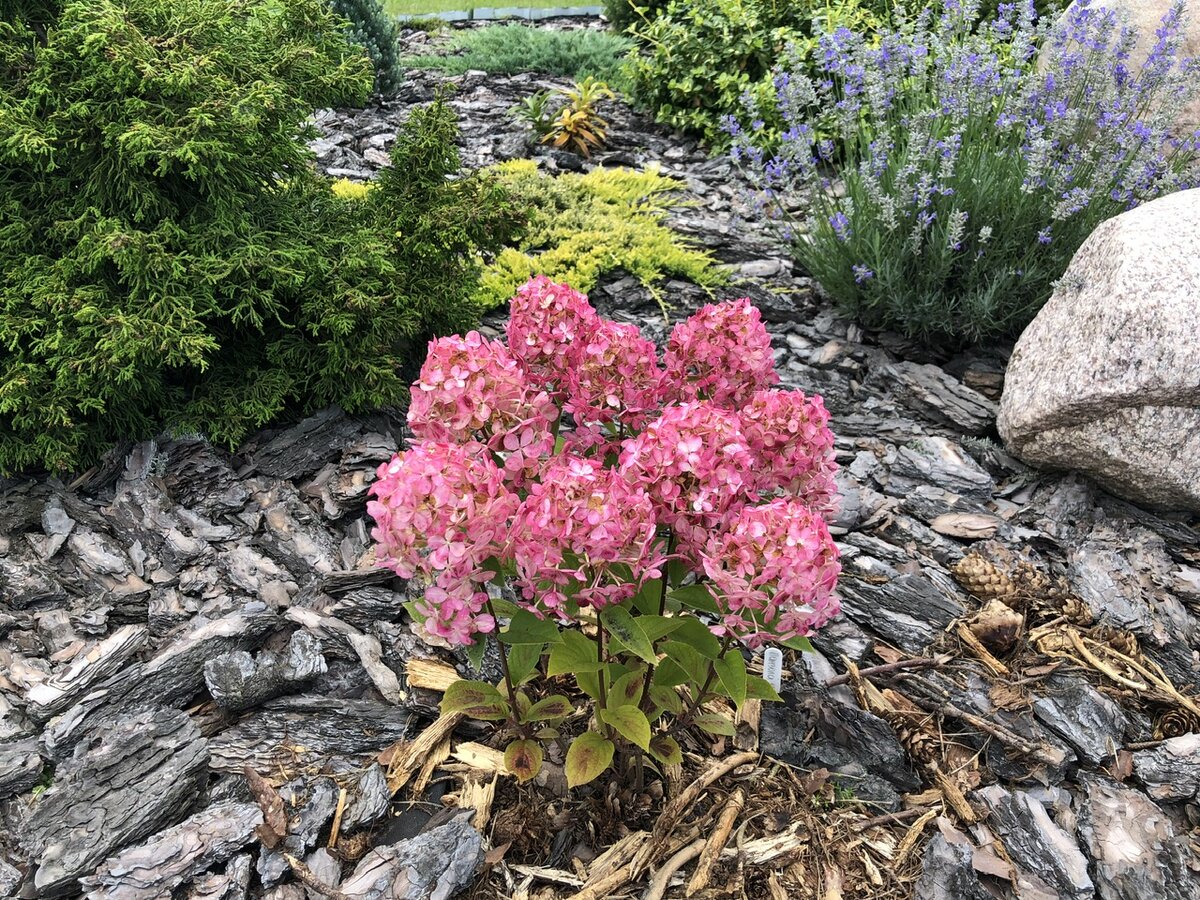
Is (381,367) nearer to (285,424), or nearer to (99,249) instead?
(285,424)

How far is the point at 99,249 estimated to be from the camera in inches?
122

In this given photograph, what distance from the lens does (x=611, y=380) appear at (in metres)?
2.16

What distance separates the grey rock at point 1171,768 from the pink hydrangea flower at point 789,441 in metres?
1.42

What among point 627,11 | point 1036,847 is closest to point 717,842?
point 1036,847

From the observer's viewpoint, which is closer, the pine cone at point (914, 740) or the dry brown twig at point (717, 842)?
the dry brown twig at point (717, 842)

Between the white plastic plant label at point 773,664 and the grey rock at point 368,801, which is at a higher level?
the white plastic plant label at point 773,664

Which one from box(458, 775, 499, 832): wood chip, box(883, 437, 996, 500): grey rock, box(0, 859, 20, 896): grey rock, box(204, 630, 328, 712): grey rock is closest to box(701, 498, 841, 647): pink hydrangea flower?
box(458, 775, 499, 832): wood chip

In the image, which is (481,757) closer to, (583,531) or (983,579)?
(583,531)

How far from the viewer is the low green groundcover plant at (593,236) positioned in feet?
15.9

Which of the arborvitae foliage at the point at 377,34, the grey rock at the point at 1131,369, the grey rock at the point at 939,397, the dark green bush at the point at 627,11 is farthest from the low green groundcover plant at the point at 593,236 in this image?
the dark green bush at the point at 627,11

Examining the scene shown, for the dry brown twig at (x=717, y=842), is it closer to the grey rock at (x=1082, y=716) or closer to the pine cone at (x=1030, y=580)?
the grey rock at (x=1082, y=716)

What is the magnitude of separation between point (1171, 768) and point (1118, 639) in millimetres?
531

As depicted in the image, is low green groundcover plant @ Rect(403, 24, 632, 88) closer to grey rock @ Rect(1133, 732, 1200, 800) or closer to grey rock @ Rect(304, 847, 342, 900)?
grey rock @ Rect(1133, 732, 1200, 800)

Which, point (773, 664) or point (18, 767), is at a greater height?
point (773, 664)
